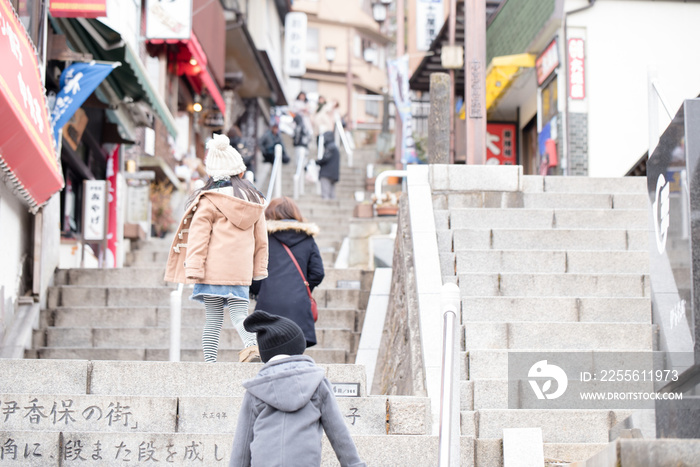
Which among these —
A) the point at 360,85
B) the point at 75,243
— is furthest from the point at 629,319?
the point at 360,85

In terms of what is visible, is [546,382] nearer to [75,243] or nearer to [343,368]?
[343,368]

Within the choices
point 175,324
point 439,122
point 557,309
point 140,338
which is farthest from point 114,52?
point 557,309

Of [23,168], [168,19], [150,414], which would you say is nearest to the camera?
[150,414]

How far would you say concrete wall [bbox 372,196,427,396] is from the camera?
24.4 feet

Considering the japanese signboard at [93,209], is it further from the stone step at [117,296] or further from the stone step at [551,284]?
the stone step at [551,284]

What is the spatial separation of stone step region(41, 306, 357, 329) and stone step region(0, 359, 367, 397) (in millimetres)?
3458

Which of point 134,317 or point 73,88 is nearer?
point 134,317

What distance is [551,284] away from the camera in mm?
8570

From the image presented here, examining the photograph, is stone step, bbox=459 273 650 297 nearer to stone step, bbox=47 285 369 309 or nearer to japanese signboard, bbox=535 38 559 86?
stone step, bbox=47 285 369 309

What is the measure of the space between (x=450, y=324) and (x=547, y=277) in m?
3.27

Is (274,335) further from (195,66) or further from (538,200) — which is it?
(195,66)

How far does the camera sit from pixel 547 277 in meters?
8.59

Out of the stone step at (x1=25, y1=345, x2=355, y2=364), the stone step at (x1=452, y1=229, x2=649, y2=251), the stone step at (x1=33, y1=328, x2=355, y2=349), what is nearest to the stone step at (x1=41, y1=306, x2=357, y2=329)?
the stone step at (x1=33, y1=328, x2=355, y2=349)

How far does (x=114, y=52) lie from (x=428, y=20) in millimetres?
13056
